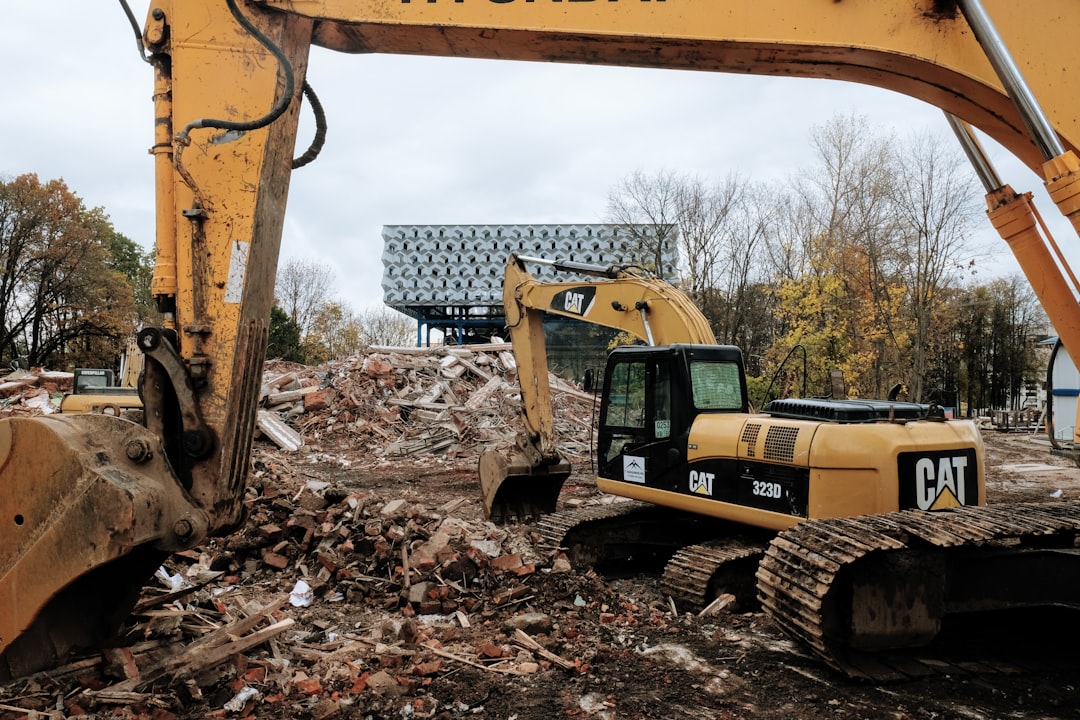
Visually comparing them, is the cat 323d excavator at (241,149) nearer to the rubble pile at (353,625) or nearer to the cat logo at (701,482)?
the rubble pile at (353,625)

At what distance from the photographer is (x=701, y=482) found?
22.7 ft

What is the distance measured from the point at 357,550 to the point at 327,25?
14.6 ft

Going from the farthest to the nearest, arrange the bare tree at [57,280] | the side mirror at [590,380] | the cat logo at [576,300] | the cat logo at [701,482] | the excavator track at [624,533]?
1. the bare tree at [57,280]
2. the cat logo at [576,300]
3. the side mirror at [590,380]
4. the excavator track at [624,533]
5. the cat logo at [701,482]

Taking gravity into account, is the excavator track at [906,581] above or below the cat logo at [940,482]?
below

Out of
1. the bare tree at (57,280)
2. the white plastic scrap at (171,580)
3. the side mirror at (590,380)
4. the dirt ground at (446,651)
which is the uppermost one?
the bare tree at (57,280)

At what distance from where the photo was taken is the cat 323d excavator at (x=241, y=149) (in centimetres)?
348

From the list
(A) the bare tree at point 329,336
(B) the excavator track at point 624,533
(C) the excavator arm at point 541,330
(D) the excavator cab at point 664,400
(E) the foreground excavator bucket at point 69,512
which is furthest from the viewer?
(A) the bare tree at point 329,336

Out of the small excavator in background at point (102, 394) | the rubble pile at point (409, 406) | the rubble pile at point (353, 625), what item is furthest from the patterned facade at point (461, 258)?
the rubble pile at point (353, 625)

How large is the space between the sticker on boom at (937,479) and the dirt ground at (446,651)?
3.75 feet

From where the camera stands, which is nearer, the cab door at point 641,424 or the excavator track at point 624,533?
the cab door at point 641,424

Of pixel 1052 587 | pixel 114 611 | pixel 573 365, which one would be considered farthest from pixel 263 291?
pixel 573 365

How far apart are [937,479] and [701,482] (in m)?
1.87

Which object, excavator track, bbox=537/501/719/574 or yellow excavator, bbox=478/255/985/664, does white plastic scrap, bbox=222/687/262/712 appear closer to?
yellow excavator, bbox=478/255/985/664

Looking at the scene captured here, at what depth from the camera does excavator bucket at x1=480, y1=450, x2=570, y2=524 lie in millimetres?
8945
